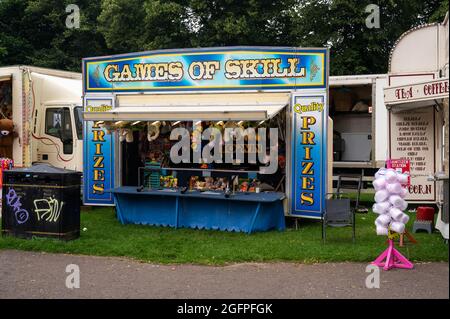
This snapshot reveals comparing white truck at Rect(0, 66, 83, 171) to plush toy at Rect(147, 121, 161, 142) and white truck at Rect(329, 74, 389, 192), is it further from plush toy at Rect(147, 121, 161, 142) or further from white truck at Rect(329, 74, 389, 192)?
white truck at Rect(329, 74, 389, 192)

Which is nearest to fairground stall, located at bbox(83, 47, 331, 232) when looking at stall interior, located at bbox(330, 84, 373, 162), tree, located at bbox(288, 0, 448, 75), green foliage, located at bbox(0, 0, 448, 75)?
stall interior, located at bbox(330, 84, 373, 162)

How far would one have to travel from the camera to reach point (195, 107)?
10742 mm

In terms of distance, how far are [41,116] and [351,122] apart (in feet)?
26.3

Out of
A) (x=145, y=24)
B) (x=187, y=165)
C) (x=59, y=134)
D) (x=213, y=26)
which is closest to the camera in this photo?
(x=187, y=165)

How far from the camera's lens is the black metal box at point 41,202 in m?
9.13

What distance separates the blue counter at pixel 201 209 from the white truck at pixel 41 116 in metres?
3.28

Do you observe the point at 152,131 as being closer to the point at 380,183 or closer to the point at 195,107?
the point at 195,107

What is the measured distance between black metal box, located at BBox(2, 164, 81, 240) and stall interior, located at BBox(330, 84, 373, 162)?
7.67 meters

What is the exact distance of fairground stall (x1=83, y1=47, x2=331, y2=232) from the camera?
1034 centimetres

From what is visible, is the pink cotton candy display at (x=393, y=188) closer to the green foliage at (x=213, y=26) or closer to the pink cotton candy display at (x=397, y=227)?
the pink cotton candy display at (x=397, y=227)

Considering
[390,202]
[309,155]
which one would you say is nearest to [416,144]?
[309,155]

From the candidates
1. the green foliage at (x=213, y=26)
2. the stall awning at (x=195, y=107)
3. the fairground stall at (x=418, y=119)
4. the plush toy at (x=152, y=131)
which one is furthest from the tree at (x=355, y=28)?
the plush toy at (x=152, y=131)

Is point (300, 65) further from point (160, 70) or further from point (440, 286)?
point (440, 286)
